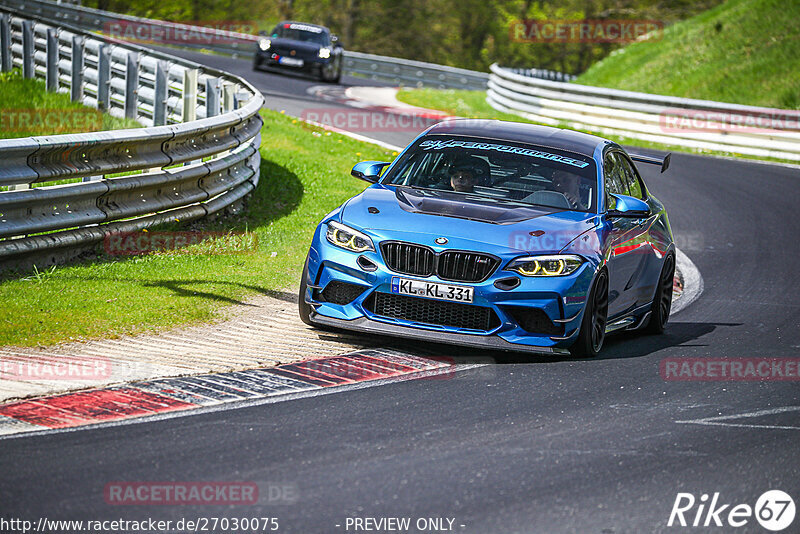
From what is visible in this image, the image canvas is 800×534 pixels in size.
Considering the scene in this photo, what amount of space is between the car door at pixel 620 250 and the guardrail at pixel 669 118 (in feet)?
Result: 53.2

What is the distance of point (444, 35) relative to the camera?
75625 millimetres

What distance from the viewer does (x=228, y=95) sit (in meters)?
15.6

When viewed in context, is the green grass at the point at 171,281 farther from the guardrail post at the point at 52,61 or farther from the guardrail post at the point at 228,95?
the guardrail post at the point at 52,61

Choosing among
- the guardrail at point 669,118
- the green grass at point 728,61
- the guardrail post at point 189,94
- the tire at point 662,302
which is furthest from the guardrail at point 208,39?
the tire at point 662,302

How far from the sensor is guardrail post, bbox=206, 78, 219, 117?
51.7ft

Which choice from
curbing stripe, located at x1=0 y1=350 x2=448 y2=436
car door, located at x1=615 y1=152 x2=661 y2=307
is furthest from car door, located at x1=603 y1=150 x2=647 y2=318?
curbing stripe, located at x1=0 y1=350 x2=448 y2=436

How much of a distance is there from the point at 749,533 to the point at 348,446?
1903 millimetres

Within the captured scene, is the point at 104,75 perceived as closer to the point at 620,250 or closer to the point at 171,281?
the point at 171,281

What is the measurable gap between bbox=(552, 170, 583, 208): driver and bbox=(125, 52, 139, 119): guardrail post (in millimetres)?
10693

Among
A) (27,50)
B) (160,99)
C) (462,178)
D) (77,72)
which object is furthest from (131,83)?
(462,178)

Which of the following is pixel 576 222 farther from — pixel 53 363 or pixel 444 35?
pixel 444 35

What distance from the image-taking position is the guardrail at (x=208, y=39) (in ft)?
130

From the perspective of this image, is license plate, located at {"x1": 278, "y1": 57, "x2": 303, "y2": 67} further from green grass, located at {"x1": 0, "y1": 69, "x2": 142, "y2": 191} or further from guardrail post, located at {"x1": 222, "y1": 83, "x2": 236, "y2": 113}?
guardrail post, located at {"x1": 222, "y1": 83, "x2": 236, "y2": 113}

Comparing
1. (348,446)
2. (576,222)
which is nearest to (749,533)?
(348,446)
